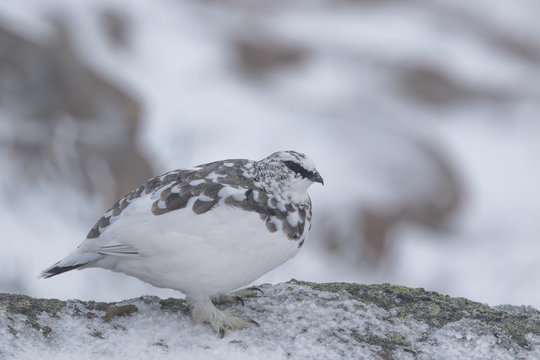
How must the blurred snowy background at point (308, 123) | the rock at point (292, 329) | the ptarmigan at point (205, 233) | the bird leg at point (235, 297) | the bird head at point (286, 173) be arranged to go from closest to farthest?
the rock at point (292, 329) < the ptarmigan at point (205, 233) < the bird head at point (286, 173) < the bird leg at point (235, 297) < the blurred snowy background at point (308, 123)

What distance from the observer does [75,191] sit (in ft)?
24.5

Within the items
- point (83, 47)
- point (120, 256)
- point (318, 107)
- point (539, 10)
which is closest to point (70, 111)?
point (83, 47)

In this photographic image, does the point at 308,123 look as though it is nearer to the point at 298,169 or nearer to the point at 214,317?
the point at 298,169

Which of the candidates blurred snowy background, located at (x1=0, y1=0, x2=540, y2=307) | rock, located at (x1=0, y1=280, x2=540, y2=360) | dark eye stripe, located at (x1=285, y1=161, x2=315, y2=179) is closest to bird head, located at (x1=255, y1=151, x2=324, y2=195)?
dark eye stripe, located at (x1=285, y1=161, x2=315, y2=179)

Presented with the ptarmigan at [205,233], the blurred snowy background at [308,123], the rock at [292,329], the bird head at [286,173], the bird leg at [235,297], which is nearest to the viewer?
the rock at [292,329]

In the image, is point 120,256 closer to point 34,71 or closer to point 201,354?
point 201,354

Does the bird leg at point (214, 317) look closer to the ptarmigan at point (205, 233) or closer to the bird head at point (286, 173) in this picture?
the ptarmigan at point (205, 233)

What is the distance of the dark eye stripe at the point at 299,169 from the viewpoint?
11.2 ft

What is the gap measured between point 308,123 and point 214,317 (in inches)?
333

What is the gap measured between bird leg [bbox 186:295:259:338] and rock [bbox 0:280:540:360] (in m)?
0.03

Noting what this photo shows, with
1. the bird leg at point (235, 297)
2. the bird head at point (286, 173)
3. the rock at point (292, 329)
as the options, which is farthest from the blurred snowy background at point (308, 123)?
the bird head at point (286, 173)

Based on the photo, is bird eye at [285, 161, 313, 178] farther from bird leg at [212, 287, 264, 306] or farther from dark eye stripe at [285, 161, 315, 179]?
→ bird leg at [212, 287, 264, 306]

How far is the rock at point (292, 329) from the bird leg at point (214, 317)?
3 centimetres

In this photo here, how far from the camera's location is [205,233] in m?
3.07
